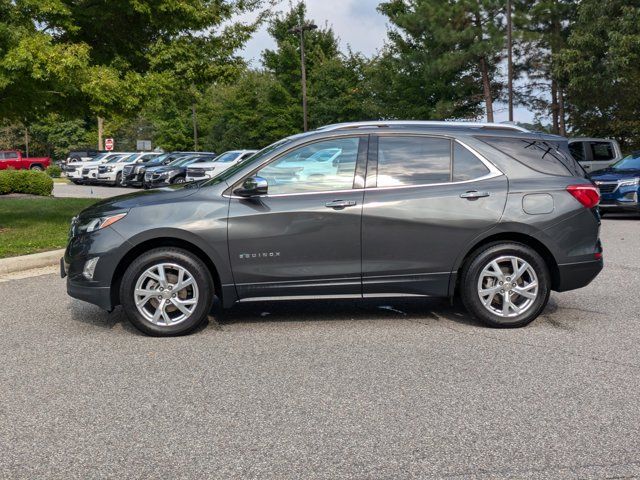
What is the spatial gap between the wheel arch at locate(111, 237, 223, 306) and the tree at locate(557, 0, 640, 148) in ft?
84.8

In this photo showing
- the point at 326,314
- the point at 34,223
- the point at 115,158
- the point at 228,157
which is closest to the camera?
the point at 326,314

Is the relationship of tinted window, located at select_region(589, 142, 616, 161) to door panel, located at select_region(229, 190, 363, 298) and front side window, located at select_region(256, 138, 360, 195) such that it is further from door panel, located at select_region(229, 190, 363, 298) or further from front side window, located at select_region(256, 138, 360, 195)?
door panel, located at select_region(229, 190, 363, 298)

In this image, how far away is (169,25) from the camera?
13.5 m

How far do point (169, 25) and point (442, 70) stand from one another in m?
27.5

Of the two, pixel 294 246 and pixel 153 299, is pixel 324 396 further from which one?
pixel 153 299

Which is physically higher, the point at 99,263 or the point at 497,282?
the point at 99,263

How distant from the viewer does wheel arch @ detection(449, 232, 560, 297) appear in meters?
6.36

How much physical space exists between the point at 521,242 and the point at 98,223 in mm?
3633

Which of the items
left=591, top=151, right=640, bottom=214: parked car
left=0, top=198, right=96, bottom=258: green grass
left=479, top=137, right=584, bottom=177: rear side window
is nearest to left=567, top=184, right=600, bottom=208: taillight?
left=479, top=137, right=584, bottom=177: rear side window

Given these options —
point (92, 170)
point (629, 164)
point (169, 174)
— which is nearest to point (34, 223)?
point (629, 164)

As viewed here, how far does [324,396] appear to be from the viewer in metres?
4.63

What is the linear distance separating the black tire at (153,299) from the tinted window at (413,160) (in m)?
1.72

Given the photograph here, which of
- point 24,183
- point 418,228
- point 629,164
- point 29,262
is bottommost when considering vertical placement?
point 29,262

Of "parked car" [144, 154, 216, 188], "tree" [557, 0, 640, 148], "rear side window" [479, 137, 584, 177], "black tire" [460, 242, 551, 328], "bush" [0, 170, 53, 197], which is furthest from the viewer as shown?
"parked car" [144, 154, 216, 188]
